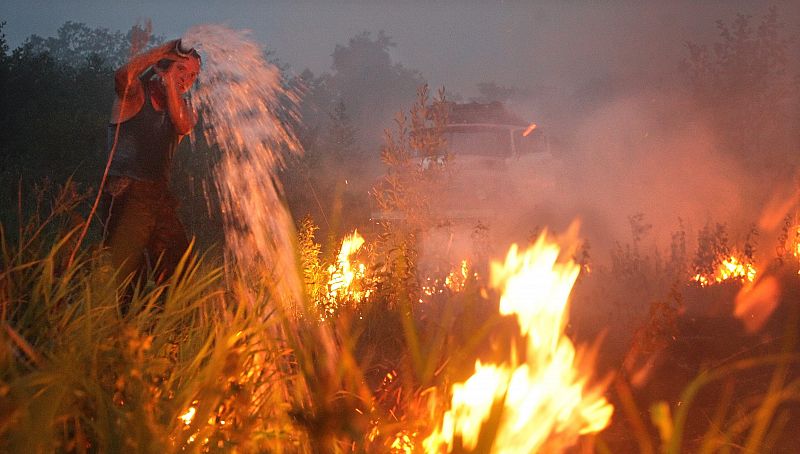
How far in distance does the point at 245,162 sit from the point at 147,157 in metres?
10.8

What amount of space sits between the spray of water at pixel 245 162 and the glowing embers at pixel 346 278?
0.36 m

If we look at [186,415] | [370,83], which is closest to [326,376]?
[186,415]

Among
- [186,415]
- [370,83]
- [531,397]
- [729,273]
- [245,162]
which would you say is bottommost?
[186,415]

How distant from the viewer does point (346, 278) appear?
6992mm

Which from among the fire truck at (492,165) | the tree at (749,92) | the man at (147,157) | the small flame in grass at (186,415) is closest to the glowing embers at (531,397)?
the small flame in grass at (186,415)

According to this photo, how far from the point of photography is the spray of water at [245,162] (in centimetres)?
486

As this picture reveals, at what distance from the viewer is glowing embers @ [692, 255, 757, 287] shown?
→ 8328 mm

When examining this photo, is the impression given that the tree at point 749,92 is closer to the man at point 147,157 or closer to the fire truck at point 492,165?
the fire truck at point 492,165

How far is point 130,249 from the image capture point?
393 centimetres

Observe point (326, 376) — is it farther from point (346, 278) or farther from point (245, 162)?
point (245, 162)

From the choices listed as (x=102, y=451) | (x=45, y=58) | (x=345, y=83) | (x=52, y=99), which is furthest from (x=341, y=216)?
(x=345, y=83)

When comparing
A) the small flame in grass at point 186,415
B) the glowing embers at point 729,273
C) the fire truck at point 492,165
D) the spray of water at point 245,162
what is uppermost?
the fire truck at point 492,165

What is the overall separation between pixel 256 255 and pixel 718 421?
5.81 metres

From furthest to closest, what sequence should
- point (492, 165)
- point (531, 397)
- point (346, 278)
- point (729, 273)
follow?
point (492, 165), point (729, 273), point (346, 278), point (531, 397)
